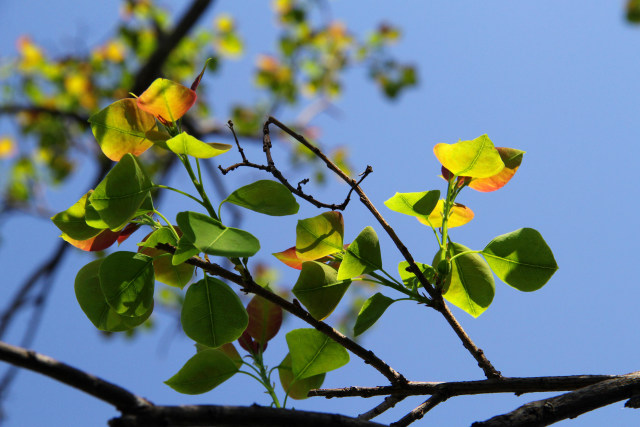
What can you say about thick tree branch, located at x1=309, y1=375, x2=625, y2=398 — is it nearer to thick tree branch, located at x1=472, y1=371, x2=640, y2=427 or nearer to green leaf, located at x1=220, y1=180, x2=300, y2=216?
thick tree branch, located at x1=472, y1=371, x2=640, y2=427

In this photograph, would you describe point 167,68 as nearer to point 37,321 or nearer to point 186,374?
point 37,321

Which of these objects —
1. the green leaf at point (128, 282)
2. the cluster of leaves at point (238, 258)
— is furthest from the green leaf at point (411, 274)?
the green leaf at point (128, 282)

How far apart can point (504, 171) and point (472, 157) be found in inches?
3.6

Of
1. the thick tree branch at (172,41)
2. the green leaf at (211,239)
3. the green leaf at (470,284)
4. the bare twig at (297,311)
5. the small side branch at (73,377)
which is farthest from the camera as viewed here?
the thick tree branch at (172,41)

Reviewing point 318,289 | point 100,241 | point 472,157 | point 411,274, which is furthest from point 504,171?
point 100,241

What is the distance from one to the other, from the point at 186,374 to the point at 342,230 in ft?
0.89

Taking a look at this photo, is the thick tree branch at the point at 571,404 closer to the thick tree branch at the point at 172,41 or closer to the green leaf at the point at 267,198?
the green leaf at the point at 267,198

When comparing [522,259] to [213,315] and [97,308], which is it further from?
[97,308]

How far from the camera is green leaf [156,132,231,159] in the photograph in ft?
1.96

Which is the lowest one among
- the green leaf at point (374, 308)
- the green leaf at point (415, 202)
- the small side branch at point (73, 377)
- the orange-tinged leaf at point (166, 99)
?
the small side branch at point (73, 377)

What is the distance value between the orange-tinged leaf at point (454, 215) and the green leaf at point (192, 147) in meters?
0.32

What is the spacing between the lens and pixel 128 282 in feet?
2.09

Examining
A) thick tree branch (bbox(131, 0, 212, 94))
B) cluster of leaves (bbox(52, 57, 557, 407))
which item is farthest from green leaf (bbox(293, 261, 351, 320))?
thick tree branch (bbox(131, 0, 212, 94))

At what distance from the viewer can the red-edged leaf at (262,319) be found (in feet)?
2.61
